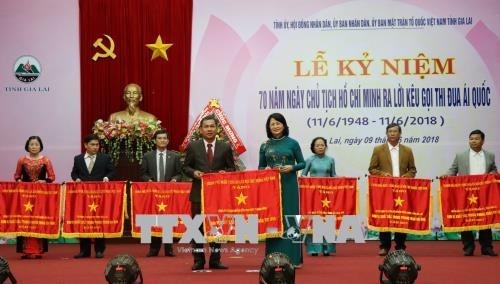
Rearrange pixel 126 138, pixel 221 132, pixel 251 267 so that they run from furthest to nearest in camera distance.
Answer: pixel 221 132, pixel 126 138, pixel 251 267

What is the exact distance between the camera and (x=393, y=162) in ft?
30.5

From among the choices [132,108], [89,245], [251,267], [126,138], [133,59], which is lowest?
[251,267]

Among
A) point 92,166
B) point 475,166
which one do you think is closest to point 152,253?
point 92,166

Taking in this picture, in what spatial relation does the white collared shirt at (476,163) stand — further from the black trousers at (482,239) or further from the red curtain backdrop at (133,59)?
the red curtain backdrop at (133,59)

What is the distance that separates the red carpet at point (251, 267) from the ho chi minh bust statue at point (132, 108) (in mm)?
1751

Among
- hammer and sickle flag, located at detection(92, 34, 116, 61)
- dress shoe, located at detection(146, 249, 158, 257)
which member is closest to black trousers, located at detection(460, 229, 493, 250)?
dress shoe, located at detection(146, 249, 158, 257)

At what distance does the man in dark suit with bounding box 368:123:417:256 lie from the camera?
915 cm

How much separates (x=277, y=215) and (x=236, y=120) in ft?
14.3

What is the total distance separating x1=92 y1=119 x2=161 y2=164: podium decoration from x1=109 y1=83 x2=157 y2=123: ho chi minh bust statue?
308 mm

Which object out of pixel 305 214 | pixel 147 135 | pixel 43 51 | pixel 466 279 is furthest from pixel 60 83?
pixel 466 279

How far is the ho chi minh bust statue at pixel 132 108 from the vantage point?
36.6ft

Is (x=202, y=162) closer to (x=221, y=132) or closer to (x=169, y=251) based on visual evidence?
(x=169, y=251)

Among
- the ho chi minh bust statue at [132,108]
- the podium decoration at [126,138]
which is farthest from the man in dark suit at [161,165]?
the ho chi minh bust statue at [132,108]

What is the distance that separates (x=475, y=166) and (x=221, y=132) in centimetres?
336
